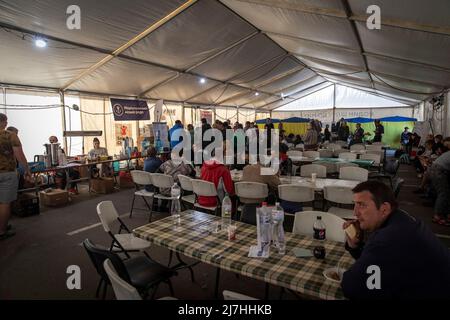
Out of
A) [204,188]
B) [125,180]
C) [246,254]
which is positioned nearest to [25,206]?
[125,180]

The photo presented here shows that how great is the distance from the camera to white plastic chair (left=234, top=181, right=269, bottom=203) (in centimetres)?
391

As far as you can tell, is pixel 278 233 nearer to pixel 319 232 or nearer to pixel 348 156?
pixel 319 232

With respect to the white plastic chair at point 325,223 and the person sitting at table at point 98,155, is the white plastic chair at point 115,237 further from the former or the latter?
the person sitting at table at point 98,155

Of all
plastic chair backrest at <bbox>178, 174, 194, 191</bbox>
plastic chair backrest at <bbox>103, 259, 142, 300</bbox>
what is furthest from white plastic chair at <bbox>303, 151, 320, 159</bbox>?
plastic chair backrest at <bbox>103, 259, 142, 300</bbox>

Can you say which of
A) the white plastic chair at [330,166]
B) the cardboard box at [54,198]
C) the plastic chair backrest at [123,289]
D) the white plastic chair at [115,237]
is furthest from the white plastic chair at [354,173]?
the cardboard box at [54,198]

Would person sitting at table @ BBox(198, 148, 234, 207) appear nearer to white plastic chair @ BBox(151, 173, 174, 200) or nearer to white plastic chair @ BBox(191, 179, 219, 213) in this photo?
white plastic chair @ BBox(191, 179, 219, 213)

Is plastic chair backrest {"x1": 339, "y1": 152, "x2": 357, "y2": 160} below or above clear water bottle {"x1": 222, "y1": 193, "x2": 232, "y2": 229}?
above

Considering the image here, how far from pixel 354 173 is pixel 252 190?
7.27 ft

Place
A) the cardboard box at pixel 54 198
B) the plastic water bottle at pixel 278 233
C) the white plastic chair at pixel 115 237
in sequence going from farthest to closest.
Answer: the cardboard box at pixel 54 198, the white plastic chair at pixel 115 237, the plastic water bottle at pixel 278 233

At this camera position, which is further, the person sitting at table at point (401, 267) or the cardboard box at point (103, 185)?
the cardboard box at point (103, 185)

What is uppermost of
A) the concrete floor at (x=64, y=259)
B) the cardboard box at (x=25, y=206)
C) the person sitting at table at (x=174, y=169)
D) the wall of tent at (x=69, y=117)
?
the wall of tent at (x=69, y=117)

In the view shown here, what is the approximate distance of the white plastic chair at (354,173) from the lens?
4.92 metres

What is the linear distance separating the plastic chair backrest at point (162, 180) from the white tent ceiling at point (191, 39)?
9.26 feet

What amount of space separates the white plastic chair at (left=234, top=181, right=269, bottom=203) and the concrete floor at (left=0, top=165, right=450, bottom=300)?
113cm
